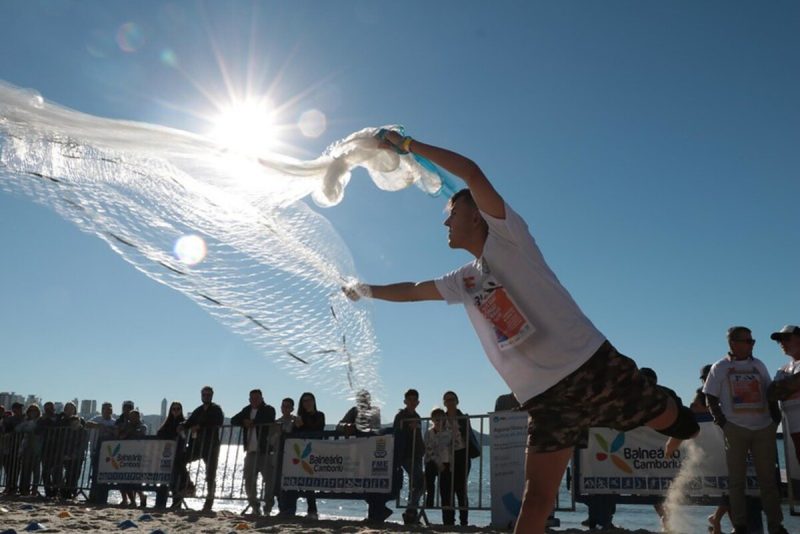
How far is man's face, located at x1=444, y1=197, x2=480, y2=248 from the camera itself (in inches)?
128

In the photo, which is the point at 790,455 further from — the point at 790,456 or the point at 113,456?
the point at 113,456

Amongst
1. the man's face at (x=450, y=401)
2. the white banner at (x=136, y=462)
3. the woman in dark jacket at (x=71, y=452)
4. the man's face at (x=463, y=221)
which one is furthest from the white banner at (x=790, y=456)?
the woman in dark jacket at (x=71, y=452)

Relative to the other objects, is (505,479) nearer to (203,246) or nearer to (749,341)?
(749,341)

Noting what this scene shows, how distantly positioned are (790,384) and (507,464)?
327cm

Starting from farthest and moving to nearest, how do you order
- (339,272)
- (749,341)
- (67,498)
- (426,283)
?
(67,498) → (749,341) → (339,272) → (426,283)

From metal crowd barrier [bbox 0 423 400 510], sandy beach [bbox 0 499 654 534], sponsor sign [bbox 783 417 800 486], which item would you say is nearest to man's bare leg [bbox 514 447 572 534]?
sandy beach [bbox 0 499 654 534]

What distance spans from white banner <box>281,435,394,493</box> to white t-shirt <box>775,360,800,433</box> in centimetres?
477

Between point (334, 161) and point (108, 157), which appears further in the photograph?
point (108, 157)

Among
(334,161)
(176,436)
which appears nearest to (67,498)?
(176,436)

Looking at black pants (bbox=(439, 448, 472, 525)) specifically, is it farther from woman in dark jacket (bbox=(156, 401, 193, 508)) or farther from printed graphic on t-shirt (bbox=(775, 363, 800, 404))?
woman in dark jacket (bbox=(156, 401, 193, 508))

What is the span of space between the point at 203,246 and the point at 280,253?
0.66 metres

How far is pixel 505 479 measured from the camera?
8.47 m

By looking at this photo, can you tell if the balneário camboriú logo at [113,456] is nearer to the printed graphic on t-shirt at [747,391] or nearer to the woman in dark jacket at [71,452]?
the woman in dark jacket at [71,452]

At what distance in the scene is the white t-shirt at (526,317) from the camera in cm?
300
